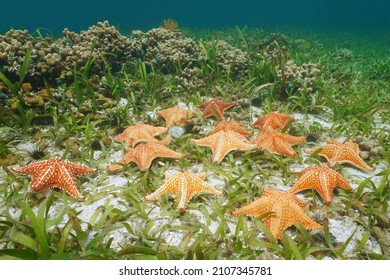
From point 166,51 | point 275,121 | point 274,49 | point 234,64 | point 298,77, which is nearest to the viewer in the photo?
point 275,121

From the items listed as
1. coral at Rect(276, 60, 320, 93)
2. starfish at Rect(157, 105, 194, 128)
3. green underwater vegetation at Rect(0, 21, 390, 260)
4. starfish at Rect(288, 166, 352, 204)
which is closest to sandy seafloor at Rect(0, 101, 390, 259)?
green underwater vegetation at Rect(0, 21, 390, 260)

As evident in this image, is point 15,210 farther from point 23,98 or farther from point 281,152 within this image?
point 281,152

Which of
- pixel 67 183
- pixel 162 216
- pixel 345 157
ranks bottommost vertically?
pixel 162 216

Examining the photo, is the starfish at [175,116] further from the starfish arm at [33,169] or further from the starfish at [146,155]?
the starfish arm at [33,169]

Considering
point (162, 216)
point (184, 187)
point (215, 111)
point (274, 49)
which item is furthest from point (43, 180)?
point (274, 49)

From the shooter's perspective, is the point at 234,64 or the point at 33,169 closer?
the point at 33,169

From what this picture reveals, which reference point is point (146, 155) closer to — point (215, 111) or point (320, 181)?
point (215, 111)

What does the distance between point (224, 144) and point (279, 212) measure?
1.35 meters

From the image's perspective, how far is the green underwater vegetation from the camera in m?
2.76

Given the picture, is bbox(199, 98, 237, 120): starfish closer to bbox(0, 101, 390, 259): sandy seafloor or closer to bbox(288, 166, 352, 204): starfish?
bbox(0, 101, 390, 259): sandy seafloor

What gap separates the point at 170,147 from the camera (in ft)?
14.3

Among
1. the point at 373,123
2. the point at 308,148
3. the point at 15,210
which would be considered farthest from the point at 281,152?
the point at 15,210

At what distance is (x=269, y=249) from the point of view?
9.04 ft

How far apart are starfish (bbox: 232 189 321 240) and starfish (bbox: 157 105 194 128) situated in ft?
7.63
